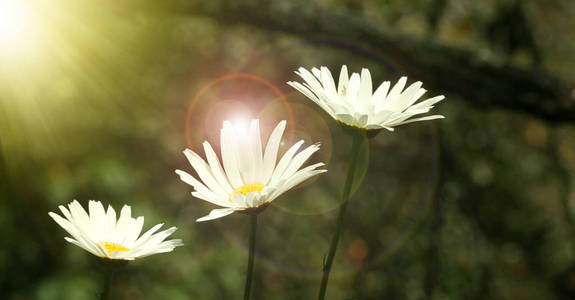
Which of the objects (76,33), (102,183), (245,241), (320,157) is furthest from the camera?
(320,157)

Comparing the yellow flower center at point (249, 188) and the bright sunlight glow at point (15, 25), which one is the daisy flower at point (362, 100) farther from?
the bright sunlight glow at point (15, 25)

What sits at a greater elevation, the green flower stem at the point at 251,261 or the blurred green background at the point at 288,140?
the blurred green background at the point at 288,140

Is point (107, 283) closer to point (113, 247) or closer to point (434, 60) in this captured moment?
point (113, 247)

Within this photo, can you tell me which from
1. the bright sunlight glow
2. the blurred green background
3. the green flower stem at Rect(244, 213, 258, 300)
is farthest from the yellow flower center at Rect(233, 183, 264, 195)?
the bright sunlight glow

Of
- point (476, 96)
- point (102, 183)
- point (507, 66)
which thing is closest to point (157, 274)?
point (102, 183)

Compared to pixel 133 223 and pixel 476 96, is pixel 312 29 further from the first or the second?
pixel 133 223

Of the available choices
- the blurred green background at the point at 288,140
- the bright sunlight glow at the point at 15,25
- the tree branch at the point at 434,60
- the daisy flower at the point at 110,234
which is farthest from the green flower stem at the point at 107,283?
the bright sunlight glow at the point at 15,25
